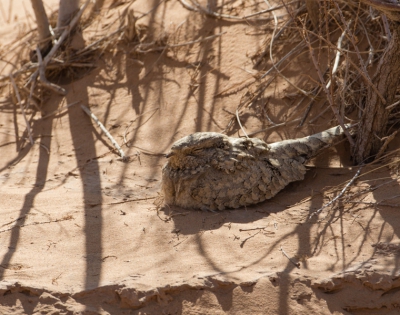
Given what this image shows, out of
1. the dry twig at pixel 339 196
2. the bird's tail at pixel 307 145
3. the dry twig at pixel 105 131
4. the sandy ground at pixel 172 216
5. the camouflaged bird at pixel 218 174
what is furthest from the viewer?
the dry twig at pixel 105 131

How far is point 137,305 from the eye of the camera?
2750 mm

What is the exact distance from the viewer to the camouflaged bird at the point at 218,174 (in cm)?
362

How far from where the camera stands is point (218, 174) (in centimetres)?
365

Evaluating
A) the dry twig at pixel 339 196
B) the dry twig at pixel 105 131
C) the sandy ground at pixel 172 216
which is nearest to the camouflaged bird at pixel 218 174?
the sandy ground at pixel 172 216

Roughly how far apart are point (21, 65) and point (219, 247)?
4.21 meters

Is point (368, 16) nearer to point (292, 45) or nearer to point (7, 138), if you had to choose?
point (292, 45)

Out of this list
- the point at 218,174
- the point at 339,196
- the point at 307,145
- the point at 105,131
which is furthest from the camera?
the point at 105,131

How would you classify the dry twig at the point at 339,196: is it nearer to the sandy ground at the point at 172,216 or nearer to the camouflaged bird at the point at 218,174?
the sandy ground at the point at 172,216

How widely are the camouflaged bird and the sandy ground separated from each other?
9 cm

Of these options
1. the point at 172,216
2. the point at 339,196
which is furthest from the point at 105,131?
the point at 339,196

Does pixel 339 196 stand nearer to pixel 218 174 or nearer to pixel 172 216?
pixel 218 174

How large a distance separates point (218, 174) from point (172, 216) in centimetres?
42

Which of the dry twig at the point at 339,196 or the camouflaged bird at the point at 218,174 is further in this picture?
the camouflaged bird at the point at 218,174

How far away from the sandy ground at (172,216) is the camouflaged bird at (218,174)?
0.29 feet
